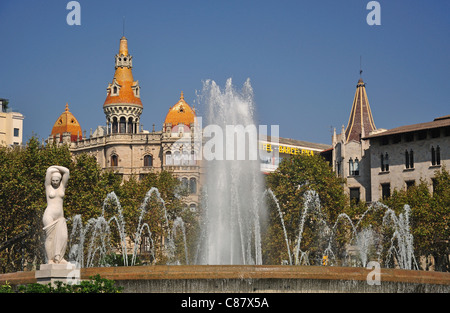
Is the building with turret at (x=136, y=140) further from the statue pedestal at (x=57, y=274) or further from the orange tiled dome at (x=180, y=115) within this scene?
the statue pedestal at (x=57, y=274)

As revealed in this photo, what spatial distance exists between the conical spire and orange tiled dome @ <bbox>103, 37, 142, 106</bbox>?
111 feet

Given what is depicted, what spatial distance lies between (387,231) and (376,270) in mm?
34471

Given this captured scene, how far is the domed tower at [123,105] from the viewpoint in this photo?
105 meters

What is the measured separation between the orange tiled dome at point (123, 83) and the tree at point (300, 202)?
38958 millimetres

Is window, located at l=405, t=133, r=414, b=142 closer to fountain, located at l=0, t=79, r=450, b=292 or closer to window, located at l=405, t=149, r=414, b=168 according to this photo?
window, located at l=405, t=149, r=414, b=168

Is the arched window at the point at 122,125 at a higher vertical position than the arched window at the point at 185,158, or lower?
higher

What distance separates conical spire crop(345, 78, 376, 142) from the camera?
3209 inches

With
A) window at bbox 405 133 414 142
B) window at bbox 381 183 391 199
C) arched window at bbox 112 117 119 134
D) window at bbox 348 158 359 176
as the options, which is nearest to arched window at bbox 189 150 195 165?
arched window at bbox 112 117 119 134

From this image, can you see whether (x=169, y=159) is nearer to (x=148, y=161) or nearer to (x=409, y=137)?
(x=148, y=161)

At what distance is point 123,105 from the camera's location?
344 ft

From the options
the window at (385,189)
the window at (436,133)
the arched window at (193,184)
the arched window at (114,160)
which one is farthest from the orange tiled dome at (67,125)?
the window at (436,133)

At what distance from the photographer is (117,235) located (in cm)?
5859
